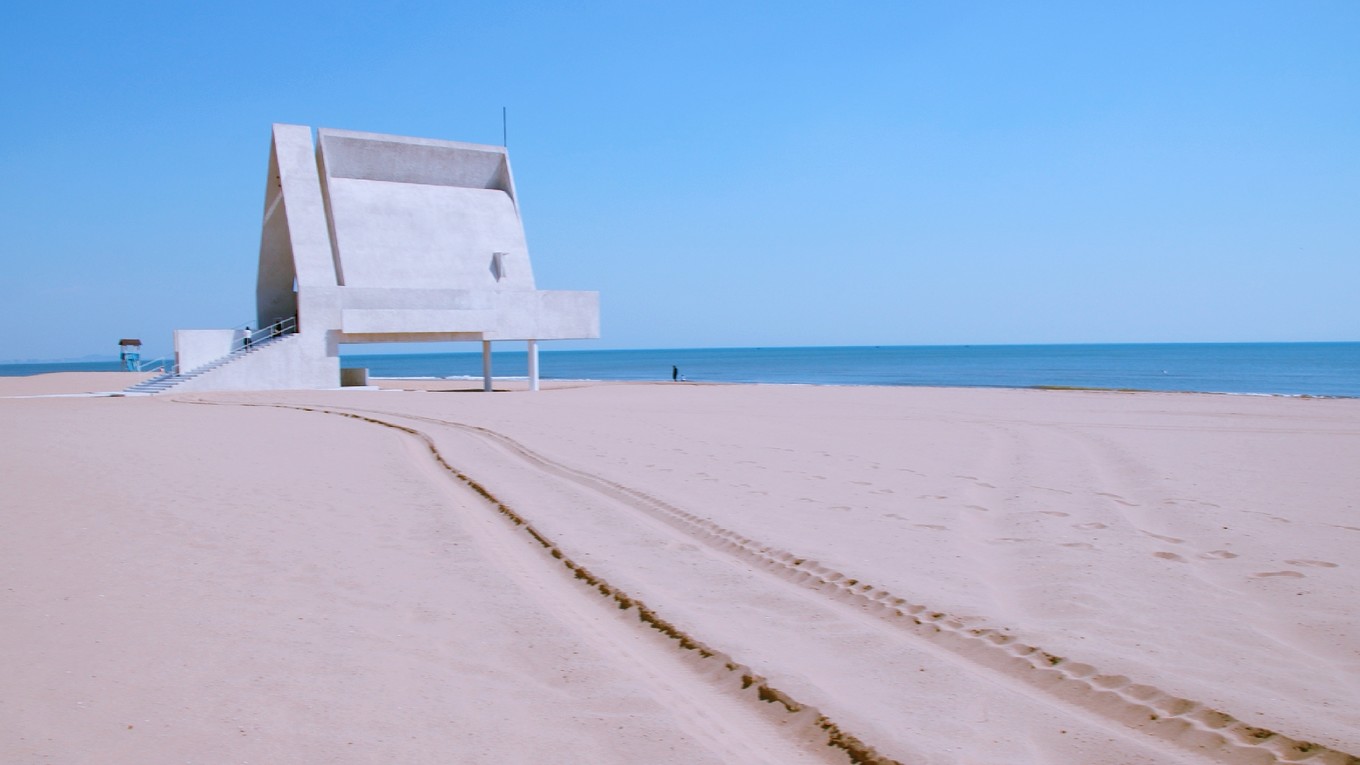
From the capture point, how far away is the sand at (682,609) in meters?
3.24

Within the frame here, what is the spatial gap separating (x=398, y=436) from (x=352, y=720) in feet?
34.3

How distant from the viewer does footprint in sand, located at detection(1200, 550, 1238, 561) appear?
18.3 feet

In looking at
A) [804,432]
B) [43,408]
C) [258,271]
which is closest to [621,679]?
[804,432]

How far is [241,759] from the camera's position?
3.05 m

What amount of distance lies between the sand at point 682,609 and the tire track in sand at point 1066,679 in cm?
2

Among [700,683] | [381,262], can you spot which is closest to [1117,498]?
[700,683]

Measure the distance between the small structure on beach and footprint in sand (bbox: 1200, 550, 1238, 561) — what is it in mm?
22874

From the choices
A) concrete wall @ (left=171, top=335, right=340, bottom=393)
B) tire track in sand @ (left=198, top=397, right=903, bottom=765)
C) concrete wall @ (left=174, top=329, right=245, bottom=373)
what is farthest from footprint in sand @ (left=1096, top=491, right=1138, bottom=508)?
concrete wall @ (left=174, top=329, right=245, bottom=373)

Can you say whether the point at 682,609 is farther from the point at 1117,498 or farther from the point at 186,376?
the point at 186,376

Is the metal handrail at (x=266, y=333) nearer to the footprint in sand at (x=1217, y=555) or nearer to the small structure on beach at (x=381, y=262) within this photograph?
the small structure on beach at (x=381, y=262)

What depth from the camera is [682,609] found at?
4.68 m

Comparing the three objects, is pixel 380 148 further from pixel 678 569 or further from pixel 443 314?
pixel 678 569

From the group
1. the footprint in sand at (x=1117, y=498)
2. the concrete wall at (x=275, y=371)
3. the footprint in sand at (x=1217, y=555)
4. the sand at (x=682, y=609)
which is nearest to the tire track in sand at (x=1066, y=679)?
the sand at (x=682, y=609)

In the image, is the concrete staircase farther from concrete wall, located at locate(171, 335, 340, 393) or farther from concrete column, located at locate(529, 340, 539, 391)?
concrete column, located at locate(529, 340, 539, 391)
